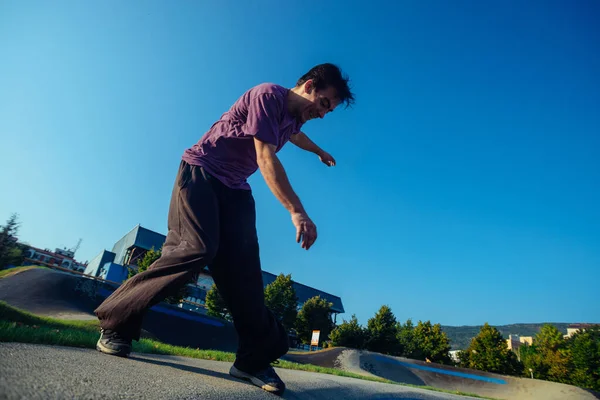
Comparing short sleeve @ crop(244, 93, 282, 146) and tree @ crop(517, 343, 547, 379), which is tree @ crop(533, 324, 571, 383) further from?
short sleeve @ crop(244, 93, 282, 146)

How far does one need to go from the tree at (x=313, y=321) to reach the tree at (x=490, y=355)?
1342 cm

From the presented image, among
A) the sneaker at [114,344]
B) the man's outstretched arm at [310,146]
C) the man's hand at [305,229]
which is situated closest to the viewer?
the man's hand at [305,229]

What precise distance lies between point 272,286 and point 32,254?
6279cm

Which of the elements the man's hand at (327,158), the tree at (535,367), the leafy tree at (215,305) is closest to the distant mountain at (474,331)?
the tree at (535,367)

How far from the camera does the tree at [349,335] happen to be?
31000 mm

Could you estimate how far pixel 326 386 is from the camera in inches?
114

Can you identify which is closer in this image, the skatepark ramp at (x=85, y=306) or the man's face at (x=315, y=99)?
the man's face at (x=315, y=99)

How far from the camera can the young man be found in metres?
2.07

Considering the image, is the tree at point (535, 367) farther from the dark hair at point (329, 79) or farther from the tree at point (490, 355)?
the dark hair at point (329, 79)

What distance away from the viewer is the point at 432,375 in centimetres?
2048

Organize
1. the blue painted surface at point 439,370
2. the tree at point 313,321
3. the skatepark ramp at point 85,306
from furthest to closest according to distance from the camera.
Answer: the tree at point 313,321, the blue painted surface at point 439,370, the skatepark ramp at point 85,306

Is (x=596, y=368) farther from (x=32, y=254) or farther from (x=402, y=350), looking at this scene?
(x=32, y=254)

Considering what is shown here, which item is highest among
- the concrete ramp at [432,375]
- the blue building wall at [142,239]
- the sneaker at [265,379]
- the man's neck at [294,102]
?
the blue building wall at [142,239]

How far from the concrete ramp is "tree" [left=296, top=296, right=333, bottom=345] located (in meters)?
13.3
